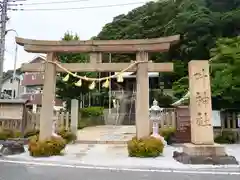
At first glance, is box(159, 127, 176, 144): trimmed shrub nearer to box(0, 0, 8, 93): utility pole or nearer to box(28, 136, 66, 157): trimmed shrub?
box(28, 136, 66, 157): trimmed shrub

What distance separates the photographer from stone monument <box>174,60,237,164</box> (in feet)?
29.9

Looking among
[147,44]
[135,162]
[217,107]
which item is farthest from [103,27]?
[135,162]

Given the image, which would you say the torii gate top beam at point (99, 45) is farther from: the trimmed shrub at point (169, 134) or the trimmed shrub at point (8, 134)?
the trimmed shrub at point (8, 134)

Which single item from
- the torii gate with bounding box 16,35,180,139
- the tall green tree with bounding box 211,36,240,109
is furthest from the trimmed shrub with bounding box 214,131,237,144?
the torii gate with bounding box 16,35,180,139

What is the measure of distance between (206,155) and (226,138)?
6981 millimetres

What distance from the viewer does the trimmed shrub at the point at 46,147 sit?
1109 centimetres

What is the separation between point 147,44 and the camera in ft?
39.3

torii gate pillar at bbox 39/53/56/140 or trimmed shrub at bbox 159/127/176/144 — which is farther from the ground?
torii gate pillar at bbox 39/53/56/140

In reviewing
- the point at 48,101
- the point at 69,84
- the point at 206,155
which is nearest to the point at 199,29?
the point at 69,84

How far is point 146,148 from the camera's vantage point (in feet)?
35.1

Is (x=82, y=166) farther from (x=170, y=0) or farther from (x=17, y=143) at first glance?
(x=170, y=0)

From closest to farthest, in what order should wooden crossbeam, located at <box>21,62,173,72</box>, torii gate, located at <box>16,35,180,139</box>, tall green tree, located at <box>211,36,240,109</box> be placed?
torii gate, located at <box>16,35,180,139</box> → wooden crossbeam, located at <box>21,62,173,72</box> → tall green tree, located at <box>211,36,240,109</box>

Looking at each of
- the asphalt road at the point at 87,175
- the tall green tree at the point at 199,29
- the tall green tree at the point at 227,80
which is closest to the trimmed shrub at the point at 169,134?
the tall green tree at the point at 227,80

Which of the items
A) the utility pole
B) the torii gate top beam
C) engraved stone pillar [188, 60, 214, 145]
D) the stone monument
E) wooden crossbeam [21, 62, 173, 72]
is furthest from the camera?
the utility pole
